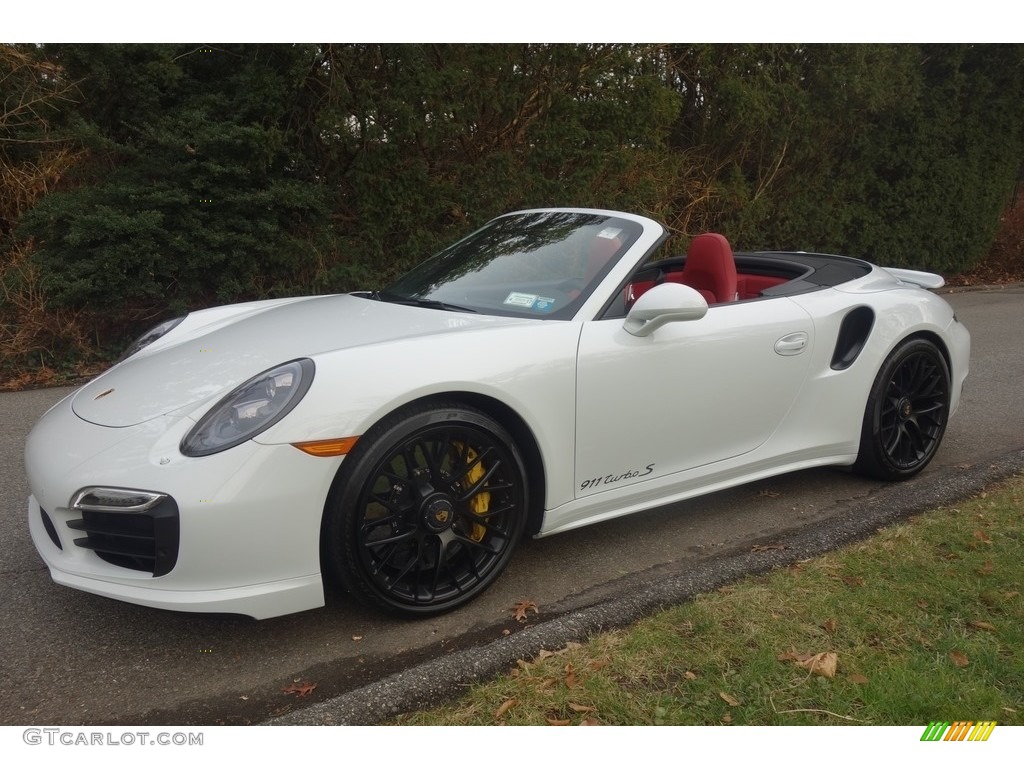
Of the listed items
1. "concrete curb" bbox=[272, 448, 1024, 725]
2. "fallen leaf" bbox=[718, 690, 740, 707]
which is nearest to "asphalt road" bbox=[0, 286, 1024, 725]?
"concrete curb" bbox=[272, 448, 1024, 725]

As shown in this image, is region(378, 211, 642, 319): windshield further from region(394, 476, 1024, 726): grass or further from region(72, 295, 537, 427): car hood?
region(394, 476, 1024, 726): grass

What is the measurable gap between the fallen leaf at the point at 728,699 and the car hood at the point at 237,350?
→ 4.60ft

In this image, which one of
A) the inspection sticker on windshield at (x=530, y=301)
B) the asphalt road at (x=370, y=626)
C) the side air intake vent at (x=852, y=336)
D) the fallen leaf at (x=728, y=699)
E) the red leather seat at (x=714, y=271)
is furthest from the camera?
the red leather seat at (x=714, y=271)

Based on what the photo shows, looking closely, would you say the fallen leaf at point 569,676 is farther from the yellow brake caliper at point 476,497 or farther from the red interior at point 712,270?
the red interior at point 712,270

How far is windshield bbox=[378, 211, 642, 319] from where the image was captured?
3.24m

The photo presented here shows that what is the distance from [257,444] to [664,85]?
804 cm

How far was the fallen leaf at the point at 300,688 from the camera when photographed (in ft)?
7.95

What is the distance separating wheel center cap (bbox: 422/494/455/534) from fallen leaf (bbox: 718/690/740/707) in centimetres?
99

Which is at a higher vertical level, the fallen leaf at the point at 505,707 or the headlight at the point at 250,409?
the headlight at the point at 250,409

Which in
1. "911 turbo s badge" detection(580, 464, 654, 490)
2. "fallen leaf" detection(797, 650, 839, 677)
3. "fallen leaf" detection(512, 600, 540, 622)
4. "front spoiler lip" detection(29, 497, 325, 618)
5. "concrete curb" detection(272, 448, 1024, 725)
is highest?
"911 turbo s badge" detection(580, 464, 654, 490)

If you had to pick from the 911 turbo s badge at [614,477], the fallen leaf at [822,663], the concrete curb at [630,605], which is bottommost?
the concrete curb at [630,605]
